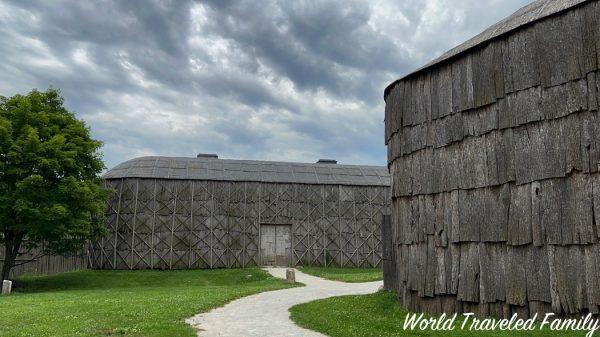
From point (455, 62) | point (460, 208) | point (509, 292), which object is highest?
point (455, 62)

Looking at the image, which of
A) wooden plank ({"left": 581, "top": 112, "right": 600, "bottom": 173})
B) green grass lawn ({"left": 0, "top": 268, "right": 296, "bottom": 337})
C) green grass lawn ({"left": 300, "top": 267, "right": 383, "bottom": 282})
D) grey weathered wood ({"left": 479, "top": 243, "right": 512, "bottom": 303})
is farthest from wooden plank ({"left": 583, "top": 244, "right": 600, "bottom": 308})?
green grass lawn ({"left": 300, "top": 267, "right": 383, "bottom": 282})

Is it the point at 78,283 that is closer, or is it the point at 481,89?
the point at 481,89

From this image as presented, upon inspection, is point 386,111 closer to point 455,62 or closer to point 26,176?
point 455,62

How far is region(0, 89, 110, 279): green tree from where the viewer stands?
26.0 metres

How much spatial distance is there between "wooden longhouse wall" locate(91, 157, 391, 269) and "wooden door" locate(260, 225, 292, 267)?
46cm

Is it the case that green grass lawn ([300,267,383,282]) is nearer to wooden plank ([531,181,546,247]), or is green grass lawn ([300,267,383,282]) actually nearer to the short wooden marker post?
wooden plank ([531,181,546,247])

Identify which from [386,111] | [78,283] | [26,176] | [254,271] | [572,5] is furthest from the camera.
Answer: [254,271]

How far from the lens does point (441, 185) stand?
13.9 metres

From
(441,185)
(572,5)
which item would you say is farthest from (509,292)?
(572,5)

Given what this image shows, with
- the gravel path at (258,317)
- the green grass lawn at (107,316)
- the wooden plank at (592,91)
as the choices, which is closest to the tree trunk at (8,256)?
the green grass lawn at (107,316)

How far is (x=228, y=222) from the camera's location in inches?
1516

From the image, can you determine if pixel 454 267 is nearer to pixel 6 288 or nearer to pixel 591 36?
pixel 591 36

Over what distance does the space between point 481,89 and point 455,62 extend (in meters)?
1.40

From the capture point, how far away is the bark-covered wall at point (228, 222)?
37000 millimetres
